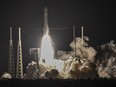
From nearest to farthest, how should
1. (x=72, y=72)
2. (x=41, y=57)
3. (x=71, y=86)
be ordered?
(x=71, y=86)
(x=72, y=72)
(x=41, y=57)

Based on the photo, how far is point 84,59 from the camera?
150m

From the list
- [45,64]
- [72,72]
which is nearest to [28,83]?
[72,72]

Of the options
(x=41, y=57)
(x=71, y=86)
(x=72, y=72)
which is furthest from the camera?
(x=41, y=57)

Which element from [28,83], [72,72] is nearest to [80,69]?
[72,72]

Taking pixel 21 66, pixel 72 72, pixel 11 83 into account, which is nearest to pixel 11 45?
pixel 21 66

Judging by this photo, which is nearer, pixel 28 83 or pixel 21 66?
pixel 28 83

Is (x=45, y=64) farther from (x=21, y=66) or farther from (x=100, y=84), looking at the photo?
(x=100, y=84)

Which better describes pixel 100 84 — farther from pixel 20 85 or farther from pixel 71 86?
pixel 20 85

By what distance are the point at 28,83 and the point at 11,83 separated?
3550 millimetres

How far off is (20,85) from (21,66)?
141 feet

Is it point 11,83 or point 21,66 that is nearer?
point 11,83

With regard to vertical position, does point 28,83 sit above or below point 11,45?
below

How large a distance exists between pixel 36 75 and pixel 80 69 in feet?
42.7

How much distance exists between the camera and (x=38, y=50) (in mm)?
145000
